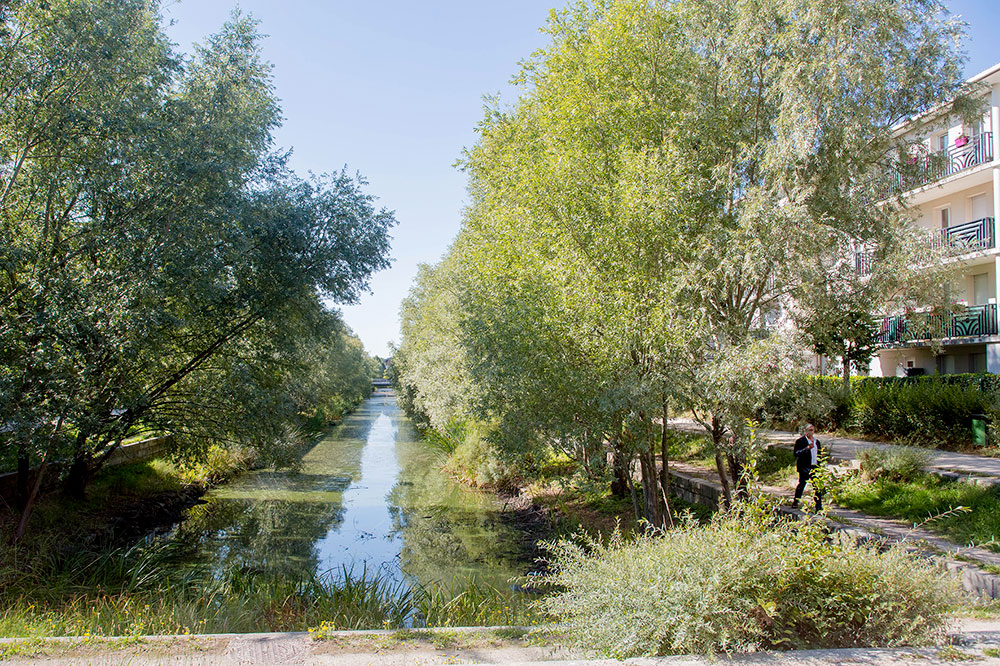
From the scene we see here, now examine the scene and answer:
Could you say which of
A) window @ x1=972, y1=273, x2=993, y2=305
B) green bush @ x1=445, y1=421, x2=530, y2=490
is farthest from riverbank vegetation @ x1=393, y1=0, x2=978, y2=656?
window @ x1=972, y1=273, x2=993, y2=305

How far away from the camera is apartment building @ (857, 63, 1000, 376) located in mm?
18234

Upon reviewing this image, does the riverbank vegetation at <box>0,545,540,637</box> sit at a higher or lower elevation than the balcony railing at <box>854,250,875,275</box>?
lower

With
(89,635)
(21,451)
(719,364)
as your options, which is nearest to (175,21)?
(21,451)

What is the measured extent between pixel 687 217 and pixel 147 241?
8621mm

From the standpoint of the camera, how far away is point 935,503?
9.98 metres

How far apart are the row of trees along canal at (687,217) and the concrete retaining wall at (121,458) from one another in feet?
27.5

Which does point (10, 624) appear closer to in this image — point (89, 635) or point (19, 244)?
point (89, 635)

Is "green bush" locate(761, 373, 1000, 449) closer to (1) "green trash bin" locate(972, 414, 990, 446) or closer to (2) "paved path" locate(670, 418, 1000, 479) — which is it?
(1) "green trash bin" locate(972, 414, 990, 446)

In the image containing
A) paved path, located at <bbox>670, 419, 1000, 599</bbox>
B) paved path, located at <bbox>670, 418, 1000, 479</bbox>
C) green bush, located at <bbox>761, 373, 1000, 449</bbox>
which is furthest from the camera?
green bush, located at <bbox>761, 373, 1000, 449</bbox>

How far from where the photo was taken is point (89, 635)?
4840 mm

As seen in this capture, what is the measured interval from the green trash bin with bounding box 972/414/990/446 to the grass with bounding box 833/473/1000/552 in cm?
389

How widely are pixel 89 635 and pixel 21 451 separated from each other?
6.51 m

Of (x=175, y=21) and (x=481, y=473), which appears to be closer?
(x=175, y=21)

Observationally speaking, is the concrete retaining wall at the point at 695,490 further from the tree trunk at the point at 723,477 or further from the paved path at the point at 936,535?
the tree trunk at the point at 723,477
